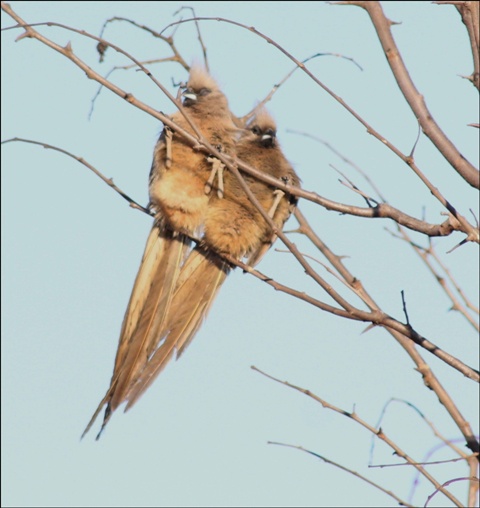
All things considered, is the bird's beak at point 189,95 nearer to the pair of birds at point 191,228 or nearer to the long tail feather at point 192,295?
the pair of birds at point 191,228

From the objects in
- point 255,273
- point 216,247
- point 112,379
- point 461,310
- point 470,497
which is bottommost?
point 470,497

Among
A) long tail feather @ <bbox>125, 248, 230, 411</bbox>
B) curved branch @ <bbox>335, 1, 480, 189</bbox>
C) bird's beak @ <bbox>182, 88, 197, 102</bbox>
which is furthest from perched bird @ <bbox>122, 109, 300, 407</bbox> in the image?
curved branch @ <bbox>335, 1, 480, 189</bbox>

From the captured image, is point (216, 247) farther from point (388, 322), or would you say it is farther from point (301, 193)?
point (388, 322)

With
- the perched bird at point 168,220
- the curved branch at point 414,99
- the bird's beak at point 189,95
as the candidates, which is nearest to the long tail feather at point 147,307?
the perched bird at point 168,220

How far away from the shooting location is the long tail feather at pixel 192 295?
14.4ft

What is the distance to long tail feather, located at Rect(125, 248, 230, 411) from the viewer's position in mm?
4387

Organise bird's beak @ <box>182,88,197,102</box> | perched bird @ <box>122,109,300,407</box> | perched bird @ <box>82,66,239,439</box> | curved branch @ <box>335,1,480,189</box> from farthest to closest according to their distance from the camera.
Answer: bird's beak @ <box>182,88,197,102</box> < perched bird @ <box>122,109,300,407</box> < perched bird @ <box>82,66,239,439</box> < curved branch @ <box>335,1,480,189</box>

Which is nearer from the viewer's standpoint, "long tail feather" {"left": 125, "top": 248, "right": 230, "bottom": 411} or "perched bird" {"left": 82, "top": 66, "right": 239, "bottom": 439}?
"perched bird" {"left": 82, "top": 66, "right": 239, "bottom": 439}

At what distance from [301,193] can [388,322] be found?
59 centimetres

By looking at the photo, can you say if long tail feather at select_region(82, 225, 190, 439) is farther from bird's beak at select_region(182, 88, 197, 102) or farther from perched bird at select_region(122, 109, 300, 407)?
bird's beak at select_region(182, 88, 197, 102)

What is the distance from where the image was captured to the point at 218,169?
4.06 m

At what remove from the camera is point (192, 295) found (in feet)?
14.9

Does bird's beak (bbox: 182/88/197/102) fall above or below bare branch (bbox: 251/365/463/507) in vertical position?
above

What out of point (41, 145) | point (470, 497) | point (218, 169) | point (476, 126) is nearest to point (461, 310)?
point (470, 497)
